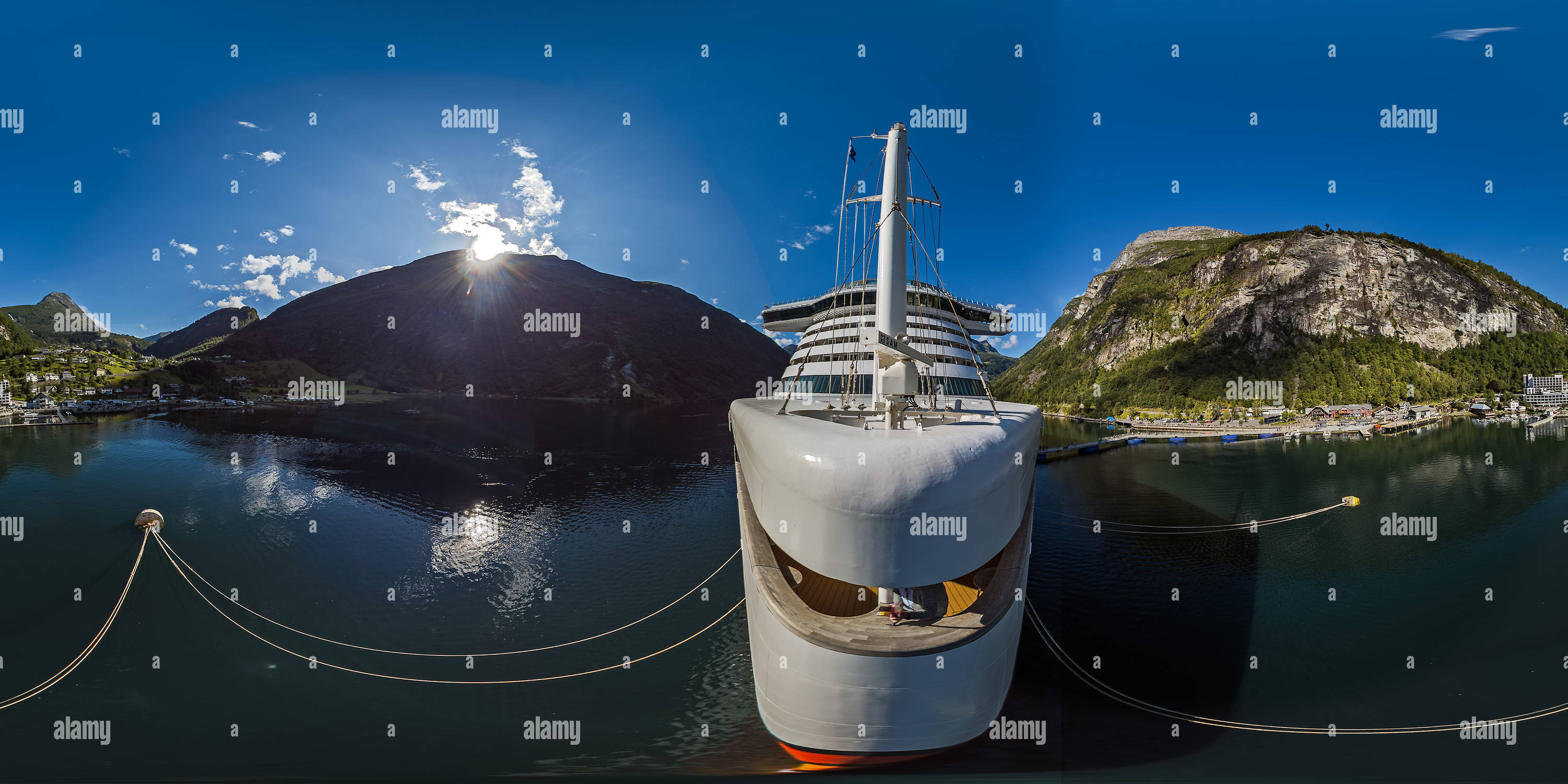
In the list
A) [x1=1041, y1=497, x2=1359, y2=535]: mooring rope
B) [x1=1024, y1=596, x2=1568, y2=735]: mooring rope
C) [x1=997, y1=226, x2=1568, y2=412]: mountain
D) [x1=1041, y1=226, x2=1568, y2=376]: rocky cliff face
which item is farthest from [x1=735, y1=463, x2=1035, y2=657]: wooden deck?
[x1=1041, y1=226, x2=1568, y2=376]: rocky cliff face

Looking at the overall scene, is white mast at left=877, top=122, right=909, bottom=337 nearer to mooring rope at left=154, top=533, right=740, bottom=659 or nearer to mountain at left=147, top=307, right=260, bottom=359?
mooring rope at left=154, top=533, right=740, bottom=659

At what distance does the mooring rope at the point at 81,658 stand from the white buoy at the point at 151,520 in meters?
1.86

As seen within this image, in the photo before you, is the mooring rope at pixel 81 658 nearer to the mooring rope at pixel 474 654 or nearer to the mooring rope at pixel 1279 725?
the mooring rope at pixel 474 654

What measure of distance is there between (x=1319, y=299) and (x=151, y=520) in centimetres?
10400

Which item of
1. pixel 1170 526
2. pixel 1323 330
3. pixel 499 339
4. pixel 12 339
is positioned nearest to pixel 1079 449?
pixel 1170 526

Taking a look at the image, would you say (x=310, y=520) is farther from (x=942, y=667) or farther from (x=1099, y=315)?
(x=1099, y=315)

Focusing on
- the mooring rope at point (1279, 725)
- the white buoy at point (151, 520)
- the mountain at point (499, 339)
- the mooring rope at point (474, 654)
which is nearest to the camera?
the mooring rope at point (1279, 725)

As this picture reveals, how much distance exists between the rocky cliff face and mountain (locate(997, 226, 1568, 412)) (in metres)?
0.16

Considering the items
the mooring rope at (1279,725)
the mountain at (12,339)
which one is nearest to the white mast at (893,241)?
the mooring rope at (1279,725)

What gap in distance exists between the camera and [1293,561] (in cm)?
1330

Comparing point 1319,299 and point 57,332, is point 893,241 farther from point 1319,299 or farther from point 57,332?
point 57,332

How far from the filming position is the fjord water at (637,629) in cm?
634

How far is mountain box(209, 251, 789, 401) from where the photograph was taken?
7788 centimetres

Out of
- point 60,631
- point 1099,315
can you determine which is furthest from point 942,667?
point 1099,315
